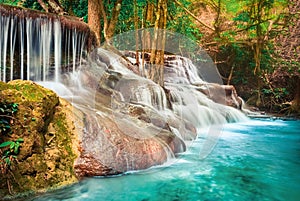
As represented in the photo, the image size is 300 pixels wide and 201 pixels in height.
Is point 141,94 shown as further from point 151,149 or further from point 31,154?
point 31,154

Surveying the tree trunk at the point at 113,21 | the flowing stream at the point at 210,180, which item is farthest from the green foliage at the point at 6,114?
the tree trunk at the point at 113,21

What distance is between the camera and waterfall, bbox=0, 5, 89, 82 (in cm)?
493

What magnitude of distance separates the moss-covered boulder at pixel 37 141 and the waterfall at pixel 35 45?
7.25ft

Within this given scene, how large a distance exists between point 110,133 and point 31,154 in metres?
1.02

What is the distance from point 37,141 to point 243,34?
1230 centimetres

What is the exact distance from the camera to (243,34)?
13.2 metres

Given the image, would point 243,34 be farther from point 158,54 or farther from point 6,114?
point 6,114

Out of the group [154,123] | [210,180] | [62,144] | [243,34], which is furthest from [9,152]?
[243,34]

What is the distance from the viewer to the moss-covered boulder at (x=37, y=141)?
2742 millimetres

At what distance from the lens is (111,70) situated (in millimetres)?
6875

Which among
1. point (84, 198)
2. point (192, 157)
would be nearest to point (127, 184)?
point (84, 198)

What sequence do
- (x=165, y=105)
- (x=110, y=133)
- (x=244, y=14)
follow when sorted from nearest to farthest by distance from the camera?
(x=110, y=133) < (x=165, y=105) < (x=244, y=14)

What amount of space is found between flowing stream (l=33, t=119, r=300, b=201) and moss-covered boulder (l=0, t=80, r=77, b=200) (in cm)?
22

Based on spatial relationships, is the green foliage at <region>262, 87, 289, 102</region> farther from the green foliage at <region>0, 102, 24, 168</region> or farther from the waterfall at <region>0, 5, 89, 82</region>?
the green foliage at <region>0, 102, 24, 168</region>
